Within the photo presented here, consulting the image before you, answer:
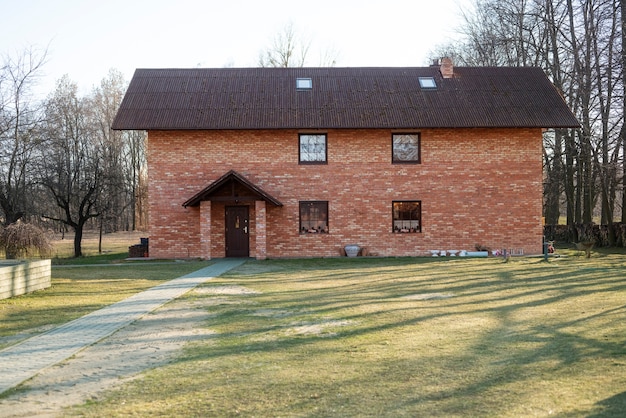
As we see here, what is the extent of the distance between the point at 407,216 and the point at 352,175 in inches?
109

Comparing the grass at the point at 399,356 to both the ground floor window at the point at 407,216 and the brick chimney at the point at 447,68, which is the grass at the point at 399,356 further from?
the brick chimney at the point at 447,68

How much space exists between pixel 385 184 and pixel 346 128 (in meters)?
2.76

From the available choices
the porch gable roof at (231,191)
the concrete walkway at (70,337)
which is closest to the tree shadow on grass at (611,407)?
the concrete walkway at (70,337)

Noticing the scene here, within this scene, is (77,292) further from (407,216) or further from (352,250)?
(407,216)

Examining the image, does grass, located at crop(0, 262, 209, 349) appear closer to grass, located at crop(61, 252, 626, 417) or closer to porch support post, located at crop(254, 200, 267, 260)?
grass, located at crop(61, 252, 626, 417)

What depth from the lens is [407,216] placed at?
2611 cm

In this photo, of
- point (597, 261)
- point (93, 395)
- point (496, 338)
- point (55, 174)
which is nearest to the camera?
point (93, 395)

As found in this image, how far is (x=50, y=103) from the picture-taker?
33812 mm

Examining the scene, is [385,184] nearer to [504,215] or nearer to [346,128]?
[346,128]

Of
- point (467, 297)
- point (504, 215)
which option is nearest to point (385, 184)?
point (504, 215)

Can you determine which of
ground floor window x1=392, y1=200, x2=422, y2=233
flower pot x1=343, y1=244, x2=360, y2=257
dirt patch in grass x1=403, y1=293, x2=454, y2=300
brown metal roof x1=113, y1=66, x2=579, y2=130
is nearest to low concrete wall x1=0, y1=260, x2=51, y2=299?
dirt patch in grass x1=403, y1=293, x2=454, y2=300

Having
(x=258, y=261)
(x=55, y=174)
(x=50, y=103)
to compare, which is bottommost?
(x=258, y=261)

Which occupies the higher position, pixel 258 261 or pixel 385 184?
pixel 385 184

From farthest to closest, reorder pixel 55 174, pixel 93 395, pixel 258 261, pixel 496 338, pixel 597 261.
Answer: pixel 55 174 → pixel 258 261 → pixel 597 261 → pixel 496 338 → pixel 93 395
